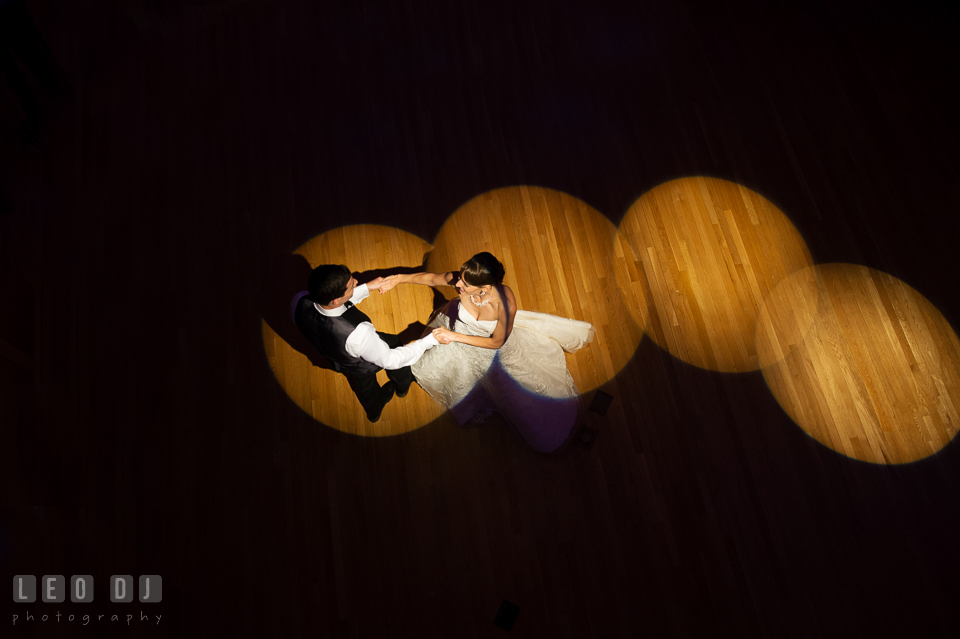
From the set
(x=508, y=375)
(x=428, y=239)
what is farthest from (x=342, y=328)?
(x=428, y=239)

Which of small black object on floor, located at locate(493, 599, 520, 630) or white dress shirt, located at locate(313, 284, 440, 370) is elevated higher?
white dress shirt, located at locate(313, 284, 440, 370)

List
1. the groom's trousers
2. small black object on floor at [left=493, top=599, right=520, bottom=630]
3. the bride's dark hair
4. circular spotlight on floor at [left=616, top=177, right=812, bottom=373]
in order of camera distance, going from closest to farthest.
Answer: the bride's dark hair, small black object on floor at [left=493, top=599, right=520, bottom=630], the groom's trousers, circular spotlight on floor at [left=616, top=177, right=812, bottom=373]

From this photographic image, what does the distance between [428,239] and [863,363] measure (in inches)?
124

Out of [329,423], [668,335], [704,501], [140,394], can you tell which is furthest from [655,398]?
[140,394]

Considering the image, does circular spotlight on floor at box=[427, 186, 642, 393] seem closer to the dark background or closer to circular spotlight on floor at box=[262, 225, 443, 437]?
the dark background

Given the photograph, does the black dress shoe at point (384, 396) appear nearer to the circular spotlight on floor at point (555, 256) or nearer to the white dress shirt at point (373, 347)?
the white dress shirt at point (373, 347)

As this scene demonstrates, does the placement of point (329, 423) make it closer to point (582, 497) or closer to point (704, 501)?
point (582, 497)

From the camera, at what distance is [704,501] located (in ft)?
9.76

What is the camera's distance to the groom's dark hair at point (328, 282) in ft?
6.91

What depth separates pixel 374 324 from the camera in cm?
343

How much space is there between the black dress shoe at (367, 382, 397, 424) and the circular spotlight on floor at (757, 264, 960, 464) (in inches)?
99.1

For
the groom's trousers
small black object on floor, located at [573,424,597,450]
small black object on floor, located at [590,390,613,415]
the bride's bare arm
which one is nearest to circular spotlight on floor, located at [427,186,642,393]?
small black object on floor, located at [590,390,613,415]

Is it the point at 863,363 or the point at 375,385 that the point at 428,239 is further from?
the point at 863,363

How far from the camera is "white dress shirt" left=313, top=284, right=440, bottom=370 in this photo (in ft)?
7.50
